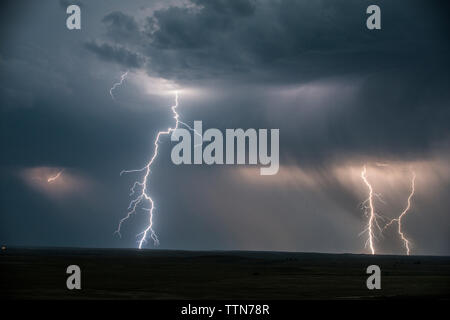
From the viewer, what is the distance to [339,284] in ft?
136

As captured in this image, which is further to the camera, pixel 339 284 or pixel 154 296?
pixel 339 284

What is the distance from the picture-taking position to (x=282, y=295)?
3341cm
